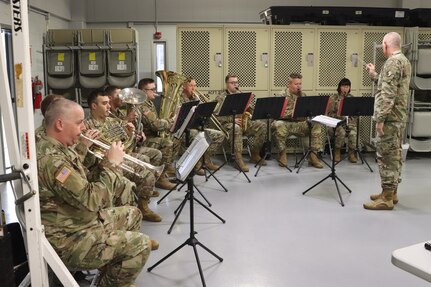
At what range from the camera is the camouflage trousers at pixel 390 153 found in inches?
181

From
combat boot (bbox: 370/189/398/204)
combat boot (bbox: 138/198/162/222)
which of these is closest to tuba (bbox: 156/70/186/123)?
combat boot (bbox: 138/198/162/222)

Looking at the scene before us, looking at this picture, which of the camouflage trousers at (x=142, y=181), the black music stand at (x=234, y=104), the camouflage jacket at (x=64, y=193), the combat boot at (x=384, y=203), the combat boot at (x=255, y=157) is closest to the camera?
the camouflage jacket at (x=64, y=193)

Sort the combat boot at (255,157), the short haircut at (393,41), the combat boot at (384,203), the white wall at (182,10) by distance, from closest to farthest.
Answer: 1. the short haircut at (393,41)
2. the combat boot at (384,203)
3. the combat boot at (255,157)
4. the white wall at (182,10)

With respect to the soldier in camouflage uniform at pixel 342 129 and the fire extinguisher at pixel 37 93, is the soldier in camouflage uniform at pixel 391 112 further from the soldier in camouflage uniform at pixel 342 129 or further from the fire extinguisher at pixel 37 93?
the fire extinguisher at pixel 37 93

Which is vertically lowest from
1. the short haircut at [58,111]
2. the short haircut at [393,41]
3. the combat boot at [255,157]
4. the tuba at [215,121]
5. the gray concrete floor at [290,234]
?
the gray concrete floor at [290,234]

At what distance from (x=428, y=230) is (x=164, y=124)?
124 inches

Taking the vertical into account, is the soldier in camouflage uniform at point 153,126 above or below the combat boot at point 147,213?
above

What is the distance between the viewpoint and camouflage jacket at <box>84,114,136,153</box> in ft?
13.2

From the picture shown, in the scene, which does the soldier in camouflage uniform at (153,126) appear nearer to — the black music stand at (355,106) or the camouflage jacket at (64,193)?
the black music stand at (355,106)

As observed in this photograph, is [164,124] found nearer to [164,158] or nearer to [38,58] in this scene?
[164,158]

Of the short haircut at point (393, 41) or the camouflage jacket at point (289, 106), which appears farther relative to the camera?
the camouflage jacket at point (289, 106)

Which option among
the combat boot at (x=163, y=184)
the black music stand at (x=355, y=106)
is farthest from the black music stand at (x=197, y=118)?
the black music stand at (x=355, y=106)

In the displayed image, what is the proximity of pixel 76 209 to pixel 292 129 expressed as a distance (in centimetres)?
500

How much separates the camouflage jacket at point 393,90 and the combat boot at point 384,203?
0.82 meters
